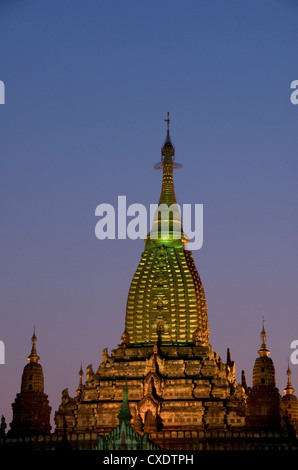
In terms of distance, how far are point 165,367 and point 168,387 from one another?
57.4 inches

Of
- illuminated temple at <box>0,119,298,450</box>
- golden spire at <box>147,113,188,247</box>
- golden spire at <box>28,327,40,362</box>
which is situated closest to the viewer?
illuminated temple at <box>0,119,298,450</box>

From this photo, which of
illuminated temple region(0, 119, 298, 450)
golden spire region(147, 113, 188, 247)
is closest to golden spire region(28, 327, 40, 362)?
illuminated temple region(0, 119, 298, 450)

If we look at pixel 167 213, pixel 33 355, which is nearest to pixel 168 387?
pixel 33 355

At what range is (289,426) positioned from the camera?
76312 millimetres

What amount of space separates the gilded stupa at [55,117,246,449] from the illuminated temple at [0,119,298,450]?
0.06 metres

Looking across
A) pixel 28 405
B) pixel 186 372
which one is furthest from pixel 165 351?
pixel 28 405

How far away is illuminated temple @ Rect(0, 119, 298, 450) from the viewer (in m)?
78.0

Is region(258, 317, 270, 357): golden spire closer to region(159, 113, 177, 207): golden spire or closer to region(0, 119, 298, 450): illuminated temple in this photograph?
region(0, 119, 298, 450): illuminated temple

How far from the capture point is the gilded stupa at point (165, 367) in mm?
81062

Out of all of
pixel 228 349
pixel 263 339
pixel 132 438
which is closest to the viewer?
pixel 132 438

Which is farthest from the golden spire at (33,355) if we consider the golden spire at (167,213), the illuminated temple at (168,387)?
the golden spire at (167,213)

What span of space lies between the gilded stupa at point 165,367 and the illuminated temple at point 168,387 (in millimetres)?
60

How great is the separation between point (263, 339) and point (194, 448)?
932 cm
